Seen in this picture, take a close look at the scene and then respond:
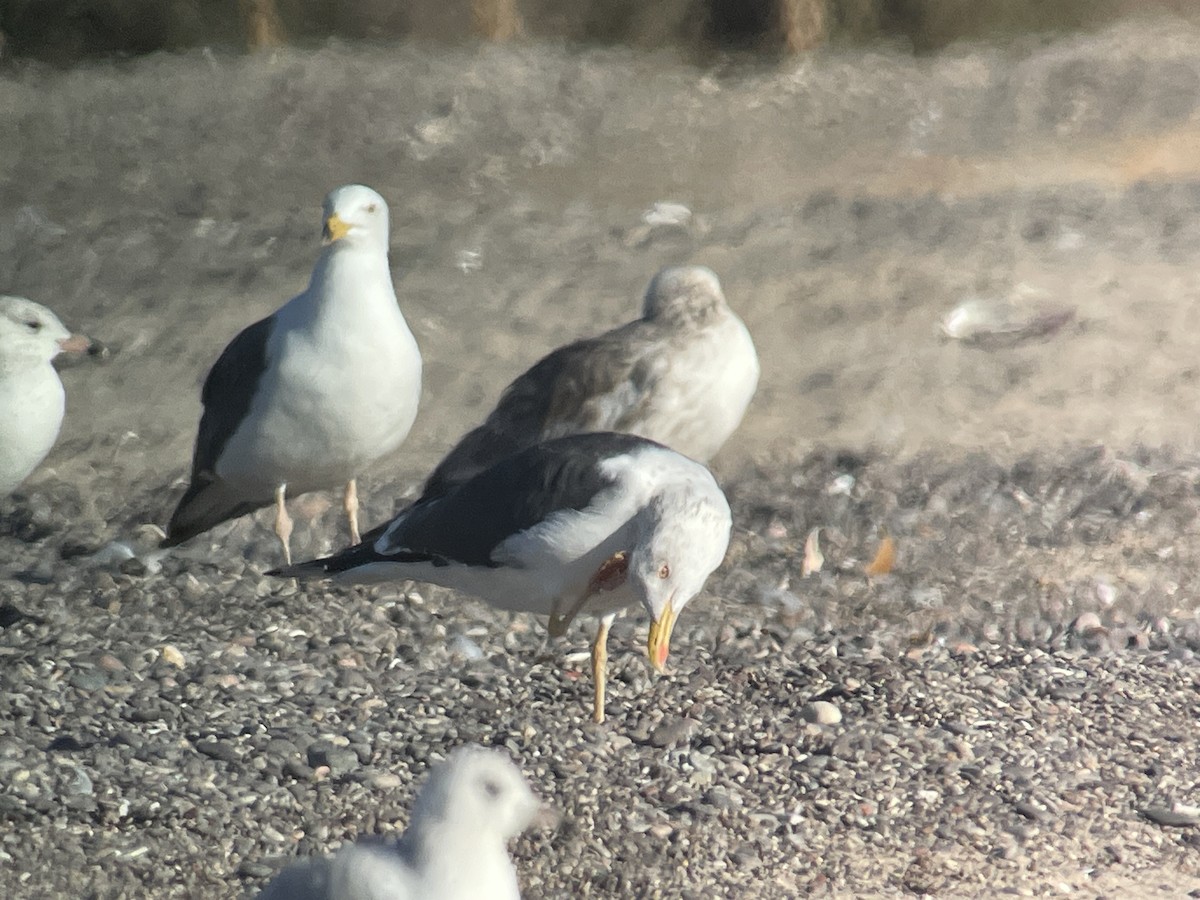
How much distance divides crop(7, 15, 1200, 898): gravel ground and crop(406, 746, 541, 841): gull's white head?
1025 millimetres

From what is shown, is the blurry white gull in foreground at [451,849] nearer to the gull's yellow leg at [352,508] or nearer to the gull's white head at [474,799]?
the gull's white head at [474,799]

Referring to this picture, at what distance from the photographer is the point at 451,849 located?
2.45m

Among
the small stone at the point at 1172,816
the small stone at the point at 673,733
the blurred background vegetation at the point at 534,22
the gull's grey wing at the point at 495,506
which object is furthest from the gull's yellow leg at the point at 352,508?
the blurred background vegetation at the point at 534,22

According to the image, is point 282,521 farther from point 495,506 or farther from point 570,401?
point 495,506

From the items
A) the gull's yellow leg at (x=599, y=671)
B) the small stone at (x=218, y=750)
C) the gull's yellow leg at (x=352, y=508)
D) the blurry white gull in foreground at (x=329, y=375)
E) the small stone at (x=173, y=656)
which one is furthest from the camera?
the gull's yellow leg at (x=352, y=508)

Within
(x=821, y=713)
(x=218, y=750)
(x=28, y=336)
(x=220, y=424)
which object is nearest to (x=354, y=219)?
(x=220, y=424)

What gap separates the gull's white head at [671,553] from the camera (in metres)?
3.77

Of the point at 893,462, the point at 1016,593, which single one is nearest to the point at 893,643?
the point at 1016,593

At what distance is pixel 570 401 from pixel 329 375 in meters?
0.72

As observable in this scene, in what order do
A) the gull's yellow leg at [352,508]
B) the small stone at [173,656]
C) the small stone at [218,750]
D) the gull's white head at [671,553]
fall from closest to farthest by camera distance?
1. the gull's white head at [671,553]
2. the small stone at [218,750]
3. the small stone at [173,656]
4. the gull's yellow leg at [352,508]

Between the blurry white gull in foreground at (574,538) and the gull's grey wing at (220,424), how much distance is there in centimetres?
81

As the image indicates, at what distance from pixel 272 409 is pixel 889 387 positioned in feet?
9.96

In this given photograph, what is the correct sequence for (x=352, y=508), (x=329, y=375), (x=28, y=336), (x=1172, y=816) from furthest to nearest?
(x=352, y=508) < (x=28, y=336) < (x=329, y=375) < (x=1172, y=816)

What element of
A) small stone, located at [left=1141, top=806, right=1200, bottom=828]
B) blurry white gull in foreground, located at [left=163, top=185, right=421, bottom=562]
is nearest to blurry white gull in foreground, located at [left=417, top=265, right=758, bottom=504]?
blurry white gull in foreground, located at [left=163, top=185, right=421, bottom=562]
